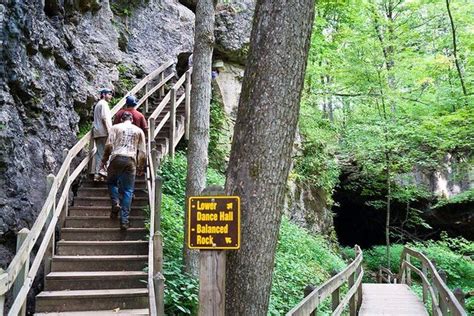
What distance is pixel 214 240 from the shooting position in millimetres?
2754

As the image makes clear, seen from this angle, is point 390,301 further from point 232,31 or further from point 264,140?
point 232,31

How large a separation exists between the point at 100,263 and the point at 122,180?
4.35 ft

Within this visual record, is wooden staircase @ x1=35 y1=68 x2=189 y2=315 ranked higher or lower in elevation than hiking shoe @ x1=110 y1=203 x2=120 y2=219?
lower

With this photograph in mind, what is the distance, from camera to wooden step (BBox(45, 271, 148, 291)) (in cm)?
554

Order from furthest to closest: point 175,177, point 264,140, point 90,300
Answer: point 175,177, point 90,300, point 264,140

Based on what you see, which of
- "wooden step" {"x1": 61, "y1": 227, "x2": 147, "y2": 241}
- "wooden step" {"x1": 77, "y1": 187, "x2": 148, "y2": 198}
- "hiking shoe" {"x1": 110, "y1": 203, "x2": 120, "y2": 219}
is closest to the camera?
"wooden step" {"x1": 61, "y1": 227, "x2": 147, "y2": 241}

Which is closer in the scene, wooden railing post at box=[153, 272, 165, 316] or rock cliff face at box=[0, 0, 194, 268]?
wooden railing post at box=[153, 272, 165, 316]

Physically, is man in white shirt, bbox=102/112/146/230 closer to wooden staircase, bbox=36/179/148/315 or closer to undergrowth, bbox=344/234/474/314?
wooden staircase, bbox=36/179/148/315

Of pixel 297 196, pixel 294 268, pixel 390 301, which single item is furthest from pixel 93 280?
pixel 297 196

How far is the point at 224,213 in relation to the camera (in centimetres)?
277

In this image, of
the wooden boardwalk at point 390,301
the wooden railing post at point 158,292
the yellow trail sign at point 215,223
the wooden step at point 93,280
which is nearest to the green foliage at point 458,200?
the wooden boardwalk at point 390,301

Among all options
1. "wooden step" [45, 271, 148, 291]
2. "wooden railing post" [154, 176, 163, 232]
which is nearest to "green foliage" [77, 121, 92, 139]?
"wooden railing post" [154, 176, 163, 232]

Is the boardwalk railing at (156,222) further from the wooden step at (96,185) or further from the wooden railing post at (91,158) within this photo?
the wooden railing post at (91,158)

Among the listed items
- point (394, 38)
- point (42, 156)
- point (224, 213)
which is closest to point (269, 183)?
point (224, 213)
